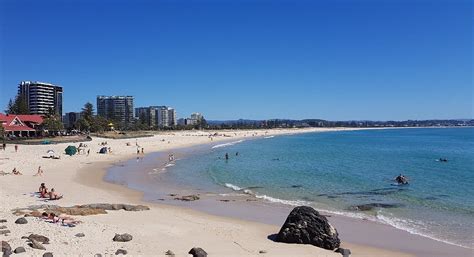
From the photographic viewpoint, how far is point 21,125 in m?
73.6

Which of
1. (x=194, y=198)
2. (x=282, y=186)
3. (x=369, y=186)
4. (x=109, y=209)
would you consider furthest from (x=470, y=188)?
(x=109, y=209)

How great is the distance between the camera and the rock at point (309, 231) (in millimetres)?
13719

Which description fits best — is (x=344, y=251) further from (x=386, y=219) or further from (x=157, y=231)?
(x=386, y=219)

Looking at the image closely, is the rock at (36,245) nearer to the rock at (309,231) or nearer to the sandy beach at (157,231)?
the sandy beach at (157,231)

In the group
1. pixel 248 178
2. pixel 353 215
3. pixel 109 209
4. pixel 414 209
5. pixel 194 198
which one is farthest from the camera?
pixel 248 178

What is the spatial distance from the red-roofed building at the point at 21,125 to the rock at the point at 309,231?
217 ft

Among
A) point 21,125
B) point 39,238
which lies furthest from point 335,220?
point 21,125

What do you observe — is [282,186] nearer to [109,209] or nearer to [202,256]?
[109,209]

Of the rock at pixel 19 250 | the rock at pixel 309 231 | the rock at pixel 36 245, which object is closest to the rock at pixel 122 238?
the rock at pixel 36 245

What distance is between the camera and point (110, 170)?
38969mm

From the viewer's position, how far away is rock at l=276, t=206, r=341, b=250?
13.7 meters

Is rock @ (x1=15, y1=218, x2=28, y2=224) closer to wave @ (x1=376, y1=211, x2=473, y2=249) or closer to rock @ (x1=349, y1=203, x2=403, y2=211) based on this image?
wave @ (x1=376, y1=211, x2=473, y2=249)

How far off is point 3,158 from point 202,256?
36.7 meters

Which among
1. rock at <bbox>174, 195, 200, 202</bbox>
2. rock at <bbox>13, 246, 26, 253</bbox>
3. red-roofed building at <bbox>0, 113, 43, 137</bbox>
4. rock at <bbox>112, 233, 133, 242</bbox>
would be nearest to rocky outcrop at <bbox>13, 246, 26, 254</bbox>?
rock at <bbox>13, 246, 26, 253</bbox>
